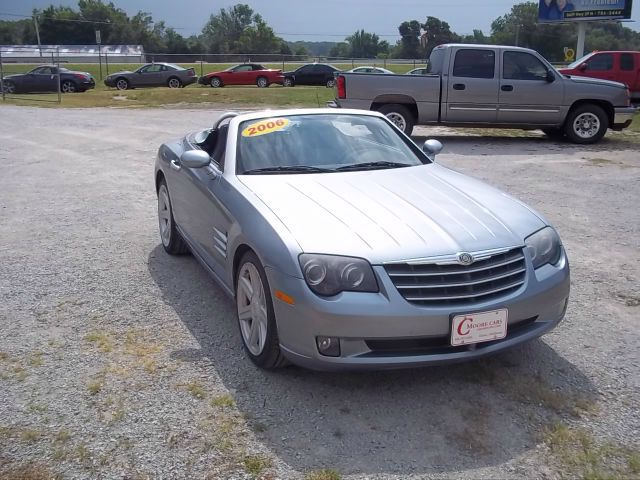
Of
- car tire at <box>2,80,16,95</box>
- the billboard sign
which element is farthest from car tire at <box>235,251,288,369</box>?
the billboard sign

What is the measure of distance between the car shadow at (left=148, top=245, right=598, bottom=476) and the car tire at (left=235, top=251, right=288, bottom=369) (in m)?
0.12

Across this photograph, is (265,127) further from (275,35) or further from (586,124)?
(275,35)

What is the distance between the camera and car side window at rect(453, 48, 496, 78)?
13.0m

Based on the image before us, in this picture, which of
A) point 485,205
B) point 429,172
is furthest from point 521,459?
point 429,172

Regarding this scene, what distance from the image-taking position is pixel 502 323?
11.1 ft

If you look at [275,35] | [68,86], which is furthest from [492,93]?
[275,35]

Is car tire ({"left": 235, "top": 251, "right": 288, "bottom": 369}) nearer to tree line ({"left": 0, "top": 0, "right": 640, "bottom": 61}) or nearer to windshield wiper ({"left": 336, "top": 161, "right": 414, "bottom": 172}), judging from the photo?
windshield wiper ({"left": 336, "top": 161, "right": 414, "bottom": 172})

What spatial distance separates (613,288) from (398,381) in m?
2.35

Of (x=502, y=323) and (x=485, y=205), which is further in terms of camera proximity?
(x=485, y=205)

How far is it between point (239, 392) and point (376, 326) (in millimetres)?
882

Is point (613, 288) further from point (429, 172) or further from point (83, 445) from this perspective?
point (83, 445)

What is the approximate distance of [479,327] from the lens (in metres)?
3.33

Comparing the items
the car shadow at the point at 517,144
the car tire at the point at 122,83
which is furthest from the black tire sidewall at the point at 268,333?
the car tire at the point at 122,83

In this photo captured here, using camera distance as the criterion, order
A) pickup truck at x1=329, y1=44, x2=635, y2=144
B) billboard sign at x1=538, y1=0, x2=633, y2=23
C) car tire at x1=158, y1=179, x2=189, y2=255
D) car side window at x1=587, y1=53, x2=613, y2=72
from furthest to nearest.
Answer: billboard sign at x1=538, y1=0, x2=633, y2=23 → car side window at x1=587, y1=53, x2=613, y2=72 → pickup truck at x1=329, y1=44, x2=635, y2=144 → car tire at x1=158, y1=179, x2=189, y2=255
